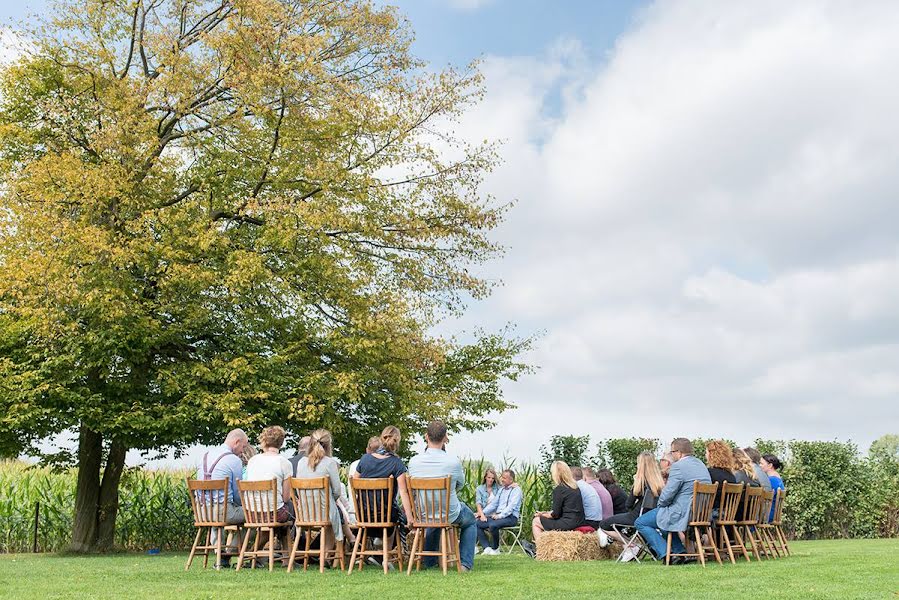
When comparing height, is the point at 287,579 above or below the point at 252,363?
below

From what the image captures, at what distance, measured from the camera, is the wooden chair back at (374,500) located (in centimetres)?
1027

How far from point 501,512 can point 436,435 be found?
5.24 metres

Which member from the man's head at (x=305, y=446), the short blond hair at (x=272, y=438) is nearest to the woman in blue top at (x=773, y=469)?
the man's head at (x=305, y=446)

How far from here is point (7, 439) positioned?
17.9 meters

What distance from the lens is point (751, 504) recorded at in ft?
40.6

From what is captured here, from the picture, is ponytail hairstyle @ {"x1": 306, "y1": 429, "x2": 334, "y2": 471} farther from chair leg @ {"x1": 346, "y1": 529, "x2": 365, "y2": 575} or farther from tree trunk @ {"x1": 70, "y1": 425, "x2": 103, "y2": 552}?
tree trunk @ {"x1": 70, "y1": 425, "x2": 103, "y2": 552}

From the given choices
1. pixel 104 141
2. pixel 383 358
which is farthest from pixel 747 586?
pixel 104 141

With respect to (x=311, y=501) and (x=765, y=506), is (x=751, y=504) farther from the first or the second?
(x=311, y=501)

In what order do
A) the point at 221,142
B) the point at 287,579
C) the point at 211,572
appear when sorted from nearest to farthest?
the point at 287,579 → the point at 211,572 → the point at 221,142

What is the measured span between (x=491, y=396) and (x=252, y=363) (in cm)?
560

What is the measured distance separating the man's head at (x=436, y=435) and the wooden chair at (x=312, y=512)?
1.19 m

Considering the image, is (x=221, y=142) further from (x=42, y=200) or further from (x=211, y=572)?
(x=211, y=572)

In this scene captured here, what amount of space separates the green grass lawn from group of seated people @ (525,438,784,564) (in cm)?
60

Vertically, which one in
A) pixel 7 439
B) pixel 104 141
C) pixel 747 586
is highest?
pixel 104 141
